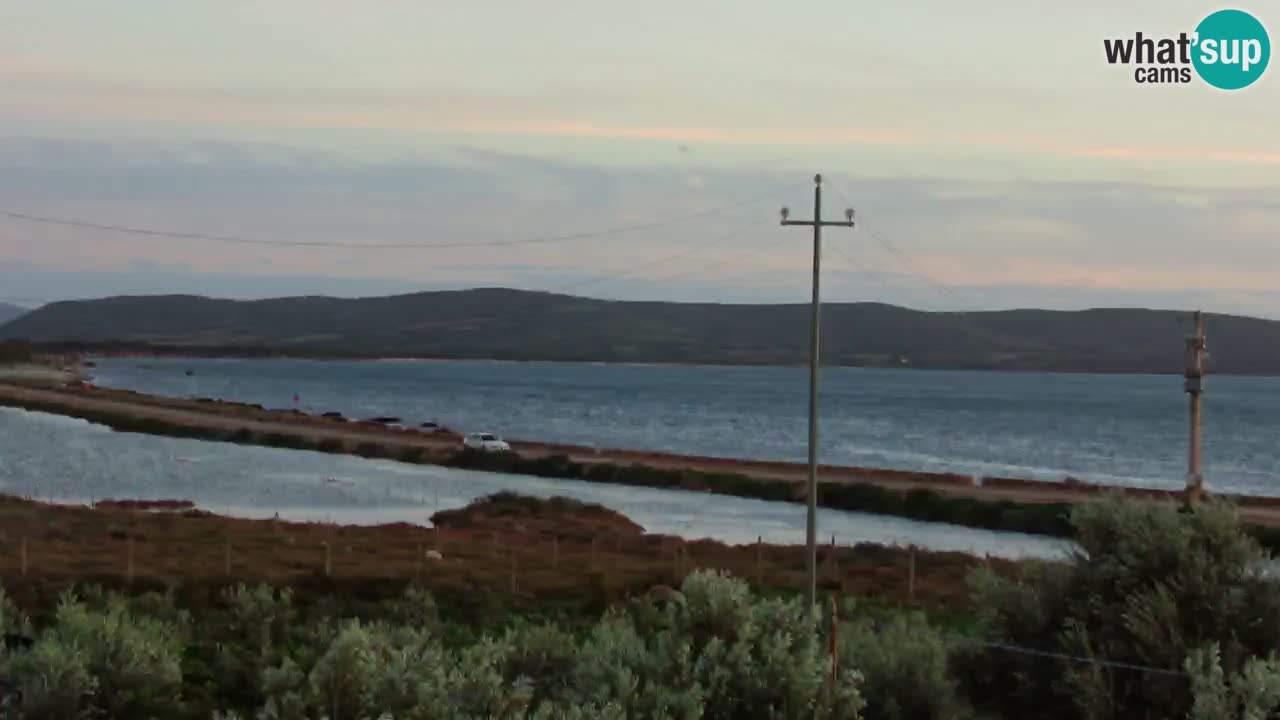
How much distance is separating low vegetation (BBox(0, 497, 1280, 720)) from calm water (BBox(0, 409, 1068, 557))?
2937 centimetres

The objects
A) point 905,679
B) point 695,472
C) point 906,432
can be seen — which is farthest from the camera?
point 906,432

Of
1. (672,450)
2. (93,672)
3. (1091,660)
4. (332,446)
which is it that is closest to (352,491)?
(332,446)

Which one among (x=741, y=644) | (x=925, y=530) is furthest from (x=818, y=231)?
(x=925, y=530)

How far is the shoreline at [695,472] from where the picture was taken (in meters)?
61.9

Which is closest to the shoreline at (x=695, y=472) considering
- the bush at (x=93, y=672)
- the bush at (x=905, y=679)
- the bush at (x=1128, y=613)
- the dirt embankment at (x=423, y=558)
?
the dirt embankment at (x=423, y=558)

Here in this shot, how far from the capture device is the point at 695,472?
3009 inches

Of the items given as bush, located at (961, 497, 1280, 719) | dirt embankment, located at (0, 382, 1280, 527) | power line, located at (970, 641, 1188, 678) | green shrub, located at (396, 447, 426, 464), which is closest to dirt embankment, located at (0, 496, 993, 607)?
dirt embankment, located at (0, 382, 1280, 527)

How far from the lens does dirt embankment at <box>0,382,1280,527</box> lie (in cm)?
6900

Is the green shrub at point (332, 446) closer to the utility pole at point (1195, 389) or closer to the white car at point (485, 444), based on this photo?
the white car at point (485, 444)

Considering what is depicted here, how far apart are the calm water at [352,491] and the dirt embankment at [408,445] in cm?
416

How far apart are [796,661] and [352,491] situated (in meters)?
54.5

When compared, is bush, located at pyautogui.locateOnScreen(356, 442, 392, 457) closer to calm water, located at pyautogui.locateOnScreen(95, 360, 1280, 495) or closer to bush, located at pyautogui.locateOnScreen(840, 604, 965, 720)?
calm water, located at pyautogui.locateOnScreen(95, 360, 1280, 495)

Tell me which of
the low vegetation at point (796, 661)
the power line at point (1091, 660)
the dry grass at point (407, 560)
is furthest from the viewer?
the dry grass at point (407, 560)

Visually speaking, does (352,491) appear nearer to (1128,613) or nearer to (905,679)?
(905,679)
